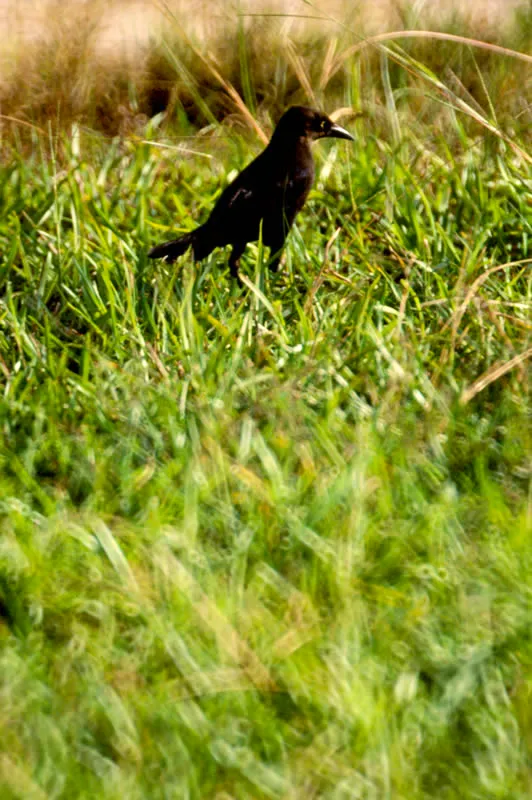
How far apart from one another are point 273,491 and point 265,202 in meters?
1.42

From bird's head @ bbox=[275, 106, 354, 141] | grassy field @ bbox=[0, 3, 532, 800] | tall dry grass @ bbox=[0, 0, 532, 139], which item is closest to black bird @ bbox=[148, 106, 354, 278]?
bird's head @ bbox=[275, 106, 354, 141]

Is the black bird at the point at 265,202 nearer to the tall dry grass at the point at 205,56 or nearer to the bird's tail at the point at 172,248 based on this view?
the bird's tail at the point at 172,248

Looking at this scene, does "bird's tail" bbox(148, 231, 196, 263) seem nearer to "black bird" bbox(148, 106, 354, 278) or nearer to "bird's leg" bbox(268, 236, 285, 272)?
"black bird" bbox(148, 106, 354, 278)

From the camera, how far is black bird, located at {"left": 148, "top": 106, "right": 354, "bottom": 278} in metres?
4.07

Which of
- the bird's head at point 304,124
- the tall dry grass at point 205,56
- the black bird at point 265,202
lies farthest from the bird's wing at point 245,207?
the tall dry grass at point 205,56

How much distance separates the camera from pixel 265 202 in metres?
4.09

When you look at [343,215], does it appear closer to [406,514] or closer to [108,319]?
[108,319]

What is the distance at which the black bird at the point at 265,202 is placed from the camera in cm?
407

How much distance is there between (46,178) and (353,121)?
4.15 ft

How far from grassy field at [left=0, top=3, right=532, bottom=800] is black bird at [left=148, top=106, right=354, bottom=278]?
102mm

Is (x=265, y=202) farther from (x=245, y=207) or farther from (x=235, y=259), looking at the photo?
(x=235, y=259)

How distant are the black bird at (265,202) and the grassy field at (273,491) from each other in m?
0.10

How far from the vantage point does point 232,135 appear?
17.0 ft

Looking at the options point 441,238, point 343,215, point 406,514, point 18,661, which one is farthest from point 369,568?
point 343,215
